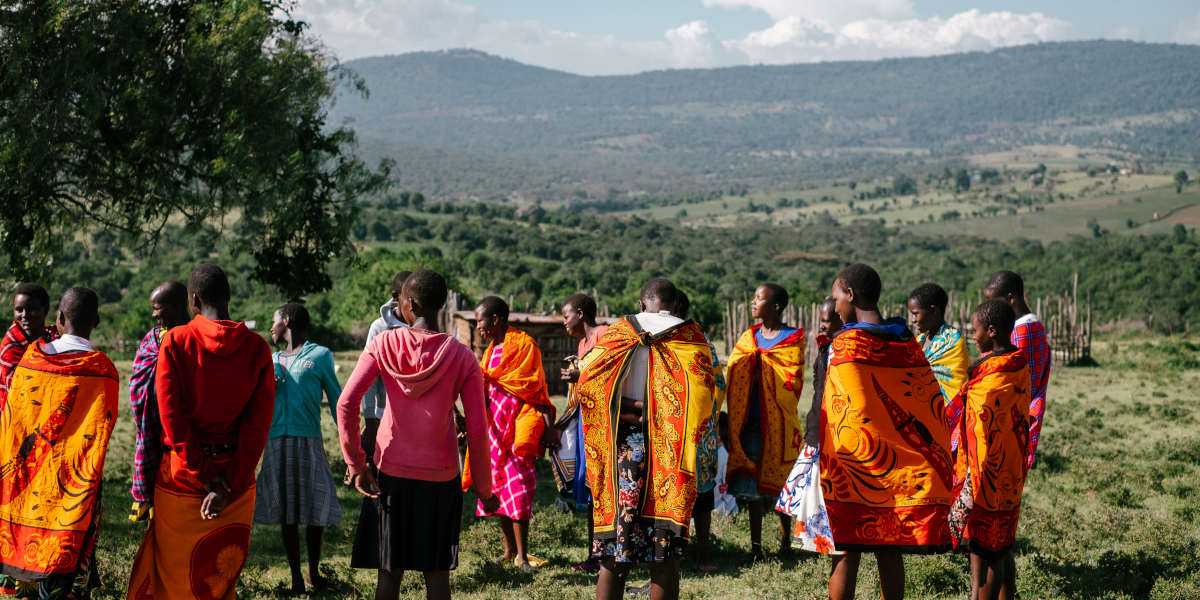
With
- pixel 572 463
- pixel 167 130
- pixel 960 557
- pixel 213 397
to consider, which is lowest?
pixel 960 557

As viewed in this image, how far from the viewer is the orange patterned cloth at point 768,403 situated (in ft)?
23.5

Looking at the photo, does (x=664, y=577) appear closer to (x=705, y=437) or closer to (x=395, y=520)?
(x=705, y=437)

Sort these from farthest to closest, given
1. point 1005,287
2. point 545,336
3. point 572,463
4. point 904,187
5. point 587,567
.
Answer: point 904,187 → point 545,336 → point 572,463 → point 587,567 → point 1005,287

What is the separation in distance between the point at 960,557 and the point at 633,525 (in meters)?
3.03

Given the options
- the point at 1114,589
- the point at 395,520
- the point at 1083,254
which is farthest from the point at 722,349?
the point at 1083,254

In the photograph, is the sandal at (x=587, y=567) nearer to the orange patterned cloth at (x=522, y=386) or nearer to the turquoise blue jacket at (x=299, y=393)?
the orange patterned cloth at (x=522, y=386)

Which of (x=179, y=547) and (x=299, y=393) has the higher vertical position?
(x=299, y=393)

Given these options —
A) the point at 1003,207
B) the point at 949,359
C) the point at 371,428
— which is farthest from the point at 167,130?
the point at 1003,207

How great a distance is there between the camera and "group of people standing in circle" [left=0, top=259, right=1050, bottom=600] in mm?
4734

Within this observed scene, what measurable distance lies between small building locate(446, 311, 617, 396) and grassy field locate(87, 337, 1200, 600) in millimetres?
3326

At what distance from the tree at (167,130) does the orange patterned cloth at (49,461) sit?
4763 millimetres

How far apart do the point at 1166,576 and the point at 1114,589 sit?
0.47m

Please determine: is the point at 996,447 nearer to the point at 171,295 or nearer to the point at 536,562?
the point at 536,562

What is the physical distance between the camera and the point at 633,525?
505 cm
